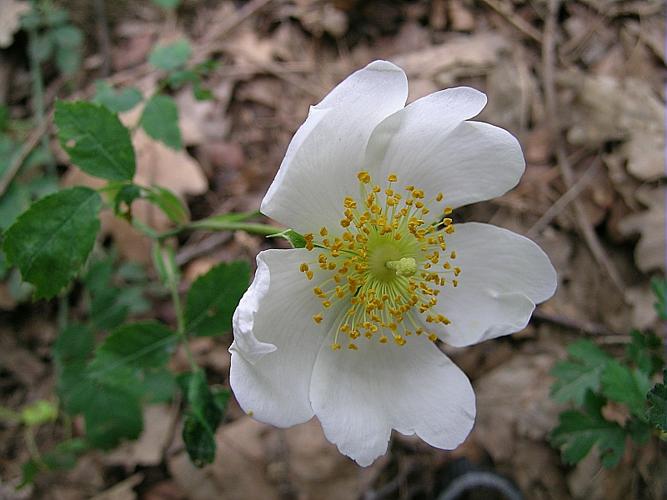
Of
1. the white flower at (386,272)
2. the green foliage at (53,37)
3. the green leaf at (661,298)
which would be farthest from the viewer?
the green foliage at (53,37)

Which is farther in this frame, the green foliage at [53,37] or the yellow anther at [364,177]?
the green foliage at [53,37]

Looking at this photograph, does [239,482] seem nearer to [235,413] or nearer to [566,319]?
[235,413]

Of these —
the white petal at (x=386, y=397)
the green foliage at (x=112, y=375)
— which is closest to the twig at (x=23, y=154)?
the green foliage at (x=112, y=375)

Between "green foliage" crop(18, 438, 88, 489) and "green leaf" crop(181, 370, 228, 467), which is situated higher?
"green leaf" crop(181, 370, 228, 467)

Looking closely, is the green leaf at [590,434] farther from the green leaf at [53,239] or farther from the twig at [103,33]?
the twig at [103,33]

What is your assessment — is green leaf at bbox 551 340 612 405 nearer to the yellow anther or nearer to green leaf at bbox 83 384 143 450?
the yellow anther

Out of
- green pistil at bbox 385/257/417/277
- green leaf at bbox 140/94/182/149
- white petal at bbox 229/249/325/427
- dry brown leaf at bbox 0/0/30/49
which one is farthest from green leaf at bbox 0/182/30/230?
green pistil at bbox 385/257/417/277
